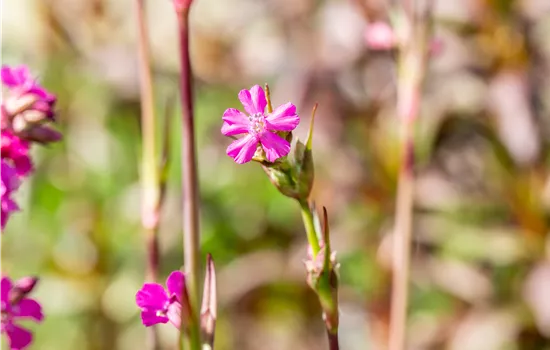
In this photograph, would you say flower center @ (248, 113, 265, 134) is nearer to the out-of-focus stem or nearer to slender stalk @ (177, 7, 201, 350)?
slender stalk @ (177, 7, 201, 350)

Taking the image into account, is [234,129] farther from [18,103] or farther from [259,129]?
[18,103]

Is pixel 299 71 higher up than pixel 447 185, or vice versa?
pixel 299 71

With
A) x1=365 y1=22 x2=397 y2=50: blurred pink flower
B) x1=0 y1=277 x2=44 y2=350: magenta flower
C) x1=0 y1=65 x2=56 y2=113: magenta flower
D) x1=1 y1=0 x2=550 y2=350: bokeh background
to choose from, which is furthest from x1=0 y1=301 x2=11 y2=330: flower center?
x1=1 y1=0 x2=550 y2=350: bokeh background

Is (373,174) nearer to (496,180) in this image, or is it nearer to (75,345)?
(496,180)

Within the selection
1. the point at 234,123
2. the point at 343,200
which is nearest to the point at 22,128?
the point at 234,123

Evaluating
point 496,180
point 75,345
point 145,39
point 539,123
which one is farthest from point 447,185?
point 145,39

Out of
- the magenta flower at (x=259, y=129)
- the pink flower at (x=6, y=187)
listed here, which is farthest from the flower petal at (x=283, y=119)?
the pink flower at (x=6, y=187)

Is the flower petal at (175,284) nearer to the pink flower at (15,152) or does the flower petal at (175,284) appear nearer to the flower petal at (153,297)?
the flower petal at (153,297)
